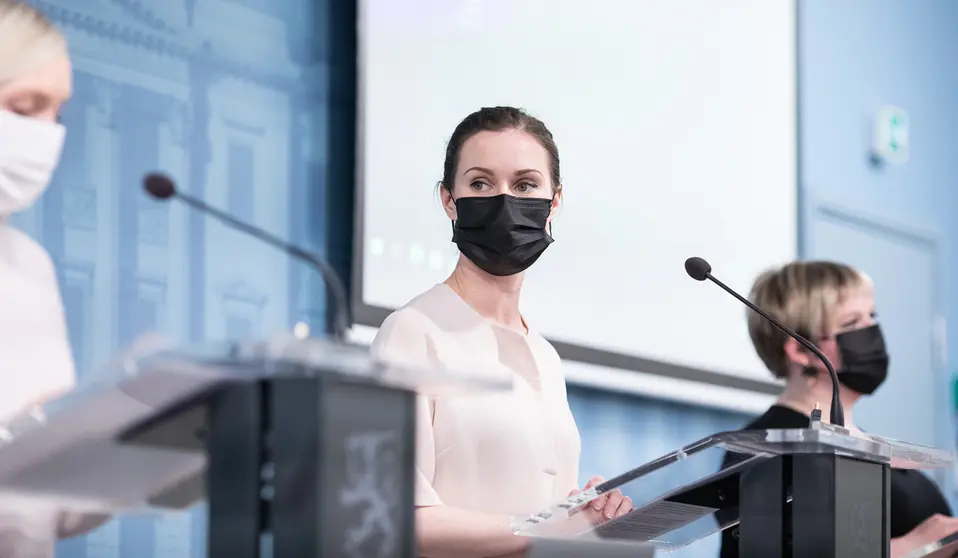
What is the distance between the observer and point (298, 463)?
125 cm

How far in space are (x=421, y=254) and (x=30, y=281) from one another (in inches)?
55.0

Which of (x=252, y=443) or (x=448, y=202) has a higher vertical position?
(x=448, y=202)

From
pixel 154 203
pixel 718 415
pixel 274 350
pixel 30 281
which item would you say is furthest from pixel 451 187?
pixel 718 415

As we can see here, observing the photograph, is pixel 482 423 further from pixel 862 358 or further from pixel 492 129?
pixel 862 358

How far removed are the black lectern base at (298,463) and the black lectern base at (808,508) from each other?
26.4 inches

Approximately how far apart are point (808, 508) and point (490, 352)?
1.89ft

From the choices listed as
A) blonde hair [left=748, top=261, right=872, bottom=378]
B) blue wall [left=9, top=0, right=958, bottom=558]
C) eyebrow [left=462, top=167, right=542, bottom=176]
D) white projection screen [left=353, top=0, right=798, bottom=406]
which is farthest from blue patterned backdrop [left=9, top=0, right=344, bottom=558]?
blonde hair [left=748, top=261, right=872, bottom=378]

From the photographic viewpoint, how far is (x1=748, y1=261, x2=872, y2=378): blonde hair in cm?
288

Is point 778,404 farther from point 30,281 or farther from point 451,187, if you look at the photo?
point 30,281

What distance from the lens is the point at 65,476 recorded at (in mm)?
1307

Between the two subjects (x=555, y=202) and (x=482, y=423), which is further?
(x=555, y=202)

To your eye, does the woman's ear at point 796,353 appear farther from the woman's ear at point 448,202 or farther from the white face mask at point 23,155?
the white face mask at point 23,155

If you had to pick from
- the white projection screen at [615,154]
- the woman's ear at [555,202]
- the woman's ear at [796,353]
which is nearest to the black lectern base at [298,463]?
the woman's ear at [555,202]

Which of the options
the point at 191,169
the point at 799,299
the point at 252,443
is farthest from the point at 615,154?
the point at 252,443
